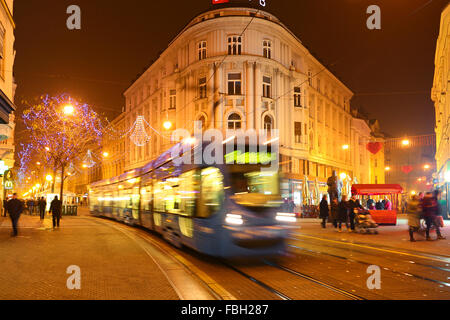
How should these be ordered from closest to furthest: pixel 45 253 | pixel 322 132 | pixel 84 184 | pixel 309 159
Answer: pixel 45 253 → pixel 309 159 → pixel 322 132 → pixel 84 184

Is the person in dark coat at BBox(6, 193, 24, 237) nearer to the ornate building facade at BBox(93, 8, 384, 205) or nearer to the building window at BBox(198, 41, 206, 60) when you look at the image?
the ornate building facade at BBox(93, 8, 384, 205)

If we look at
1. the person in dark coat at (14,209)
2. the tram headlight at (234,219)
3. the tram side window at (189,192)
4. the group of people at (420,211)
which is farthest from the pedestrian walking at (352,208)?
the person in dark coat at (14,209)

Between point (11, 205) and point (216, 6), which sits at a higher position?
point (216, 6)

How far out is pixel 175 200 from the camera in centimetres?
1285

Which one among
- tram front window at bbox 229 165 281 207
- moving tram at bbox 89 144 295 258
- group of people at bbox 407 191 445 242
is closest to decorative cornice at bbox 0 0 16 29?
moving tram at bbox 89 144 295 258

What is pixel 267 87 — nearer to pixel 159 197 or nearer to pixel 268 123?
pixel 268 123

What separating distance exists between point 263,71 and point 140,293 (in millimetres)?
34599

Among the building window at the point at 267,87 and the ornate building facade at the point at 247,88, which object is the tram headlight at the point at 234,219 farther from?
the building window at the point at 267,87

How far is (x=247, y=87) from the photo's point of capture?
126 ft

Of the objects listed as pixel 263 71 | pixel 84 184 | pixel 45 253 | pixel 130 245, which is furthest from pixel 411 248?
pixel 84 184

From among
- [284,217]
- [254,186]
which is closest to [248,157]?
[254,186]

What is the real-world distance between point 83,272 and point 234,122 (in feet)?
99.8
